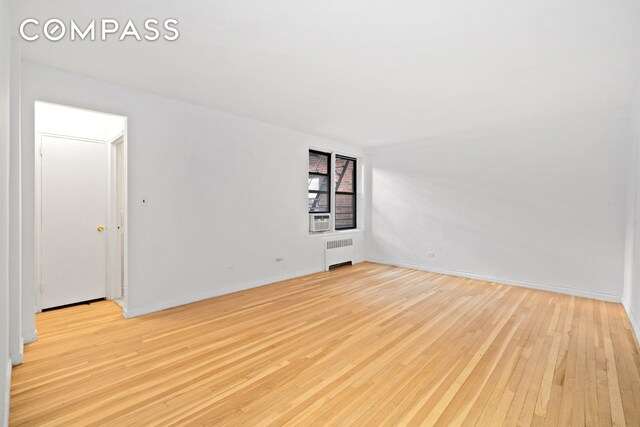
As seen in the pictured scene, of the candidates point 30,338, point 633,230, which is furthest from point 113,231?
point 633,230

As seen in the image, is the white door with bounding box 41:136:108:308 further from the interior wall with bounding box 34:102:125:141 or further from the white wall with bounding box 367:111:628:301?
the white wall with bounding box 367:111:628:301

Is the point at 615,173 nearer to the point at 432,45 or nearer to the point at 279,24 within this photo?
the point at 432,45

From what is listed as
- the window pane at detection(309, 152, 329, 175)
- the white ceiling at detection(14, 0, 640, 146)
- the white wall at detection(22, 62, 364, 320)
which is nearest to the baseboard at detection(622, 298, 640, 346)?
the white ceiling at detection(14, 0, 640, 146)

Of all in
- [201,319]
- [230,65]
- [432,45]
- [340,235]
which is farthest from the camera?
[340,235]

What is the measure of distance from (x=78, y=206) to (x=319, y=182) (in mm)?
3960

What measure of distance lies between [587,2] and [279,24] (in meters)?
2.06

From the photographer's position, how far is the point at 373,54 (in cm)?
262

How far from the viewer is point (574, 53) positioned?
2.56m

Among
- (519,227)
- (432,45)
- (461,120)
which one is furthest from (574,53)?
(519,227)

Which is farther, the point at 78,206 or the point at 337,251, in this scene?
the point at 337,251

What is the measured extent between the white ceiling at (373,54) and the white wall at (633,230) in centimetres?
41

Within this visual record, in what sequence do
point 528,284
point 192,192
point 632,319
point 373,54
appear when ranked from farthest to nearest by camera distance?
point 528,284 < point 192,192 < point 632,319 < point 373,54

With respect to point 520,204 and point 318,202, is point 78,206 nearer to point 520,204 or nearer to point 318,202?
point 318,202

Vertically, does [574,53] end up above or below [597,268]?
above
